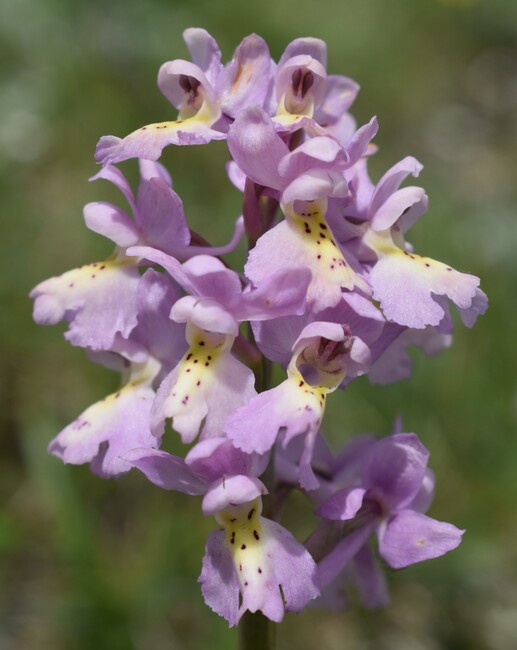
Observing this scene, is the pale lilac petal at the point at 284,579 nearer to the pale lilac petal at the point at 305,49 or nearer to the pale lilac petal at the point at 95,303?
the pale lilac petal at the point at 95,303

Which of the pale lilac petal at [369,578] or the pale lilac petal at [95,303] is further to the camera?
the pale lilac petal at [369,578]

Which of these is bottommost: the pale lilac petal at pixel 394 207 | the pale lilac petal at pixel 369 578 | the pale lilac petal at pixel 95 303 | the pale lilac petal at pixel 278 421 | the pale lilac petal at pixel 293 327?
the pale lilac petal at pixel 369 578

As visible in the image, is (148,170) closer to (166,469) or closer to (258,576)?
(166,469)

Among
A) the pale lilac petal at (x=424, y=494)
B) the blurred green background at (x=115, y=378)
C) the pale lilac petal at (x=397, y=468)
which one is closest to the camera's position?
the pale lilac petal at (x=397, y=468)

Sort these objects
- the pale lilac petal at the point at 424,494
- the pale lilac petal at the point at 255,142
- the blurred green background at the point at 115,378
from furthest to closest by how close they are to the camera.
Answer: the blurred green background at the point at 115,378 < the pale lilac petal at the point at 424,494 < the pale lilac petal at the point at 255,142

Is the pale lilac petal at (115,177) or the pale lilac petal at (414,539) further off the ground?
the pale lilac petal at (115,177)

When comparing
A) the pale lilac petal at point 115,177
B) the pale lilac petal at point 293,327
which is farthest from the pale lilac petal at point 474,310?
the pale lilac petal at point 115,177

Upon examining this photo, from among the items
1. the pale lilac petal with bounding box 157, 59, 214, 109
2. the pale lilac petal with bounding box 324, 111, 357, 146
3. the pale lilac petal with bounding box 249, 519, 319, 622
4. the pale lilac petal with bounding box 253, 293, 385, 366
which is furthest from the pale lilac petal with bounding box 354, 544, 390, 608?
the pale lilac petal with bounding box 157, 59, 214, 109

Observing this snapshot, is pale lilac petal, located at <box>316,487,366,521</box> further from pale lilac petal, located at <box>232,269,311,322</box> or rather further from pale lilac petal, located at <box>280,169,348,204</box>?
pale lilac petal, located at <box>280,169,348,204</box>
